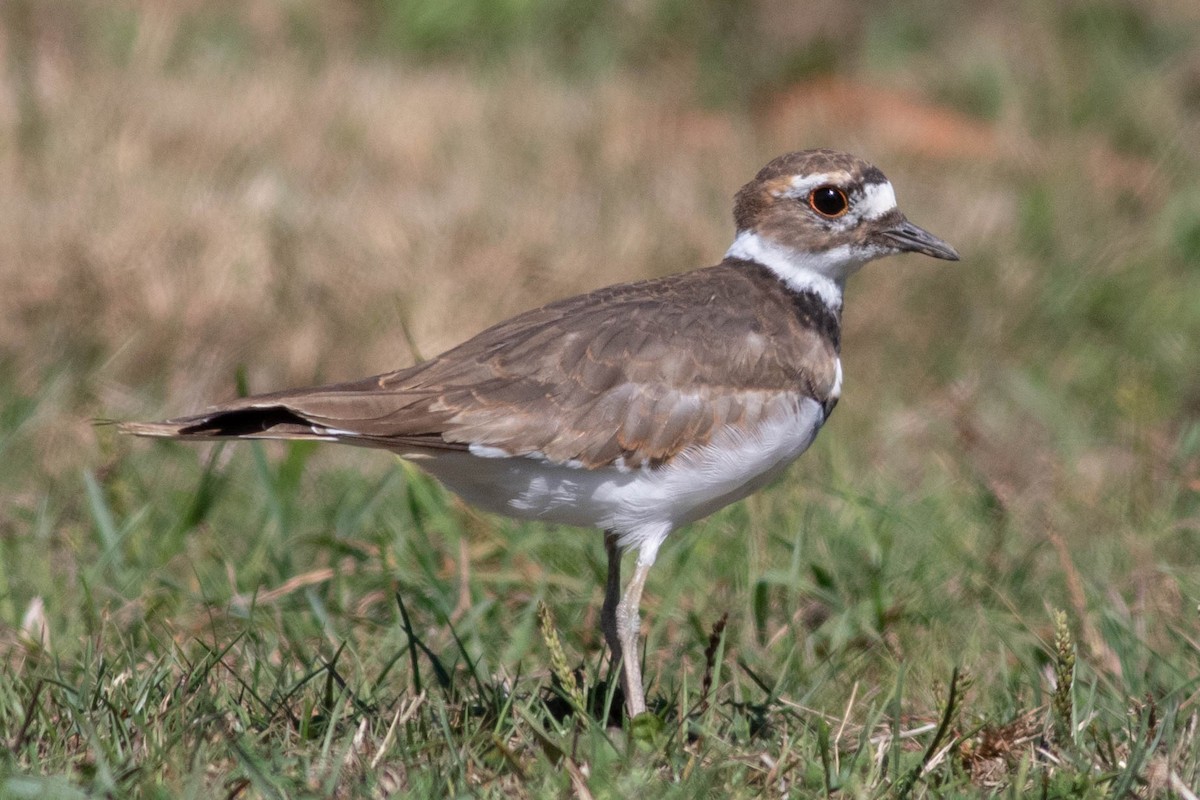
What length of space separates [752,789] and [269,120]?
6.47 metres

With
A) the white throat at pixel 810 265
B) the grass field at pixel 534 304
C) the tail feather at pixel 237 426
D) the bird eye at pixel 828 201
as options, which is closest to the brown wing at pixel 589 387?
the tail feather at pixel 237 426

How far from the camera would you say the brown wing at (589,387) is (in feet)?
14.2

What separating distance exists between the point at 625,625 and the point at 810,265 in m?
1.30

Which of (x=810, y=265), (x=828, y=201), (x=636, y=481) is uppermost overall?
(x=828, y=201)

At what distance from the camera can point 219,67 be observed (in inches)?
406

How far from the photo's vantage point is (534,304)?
800 cm

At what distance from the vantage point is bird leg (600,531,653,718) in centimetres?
431

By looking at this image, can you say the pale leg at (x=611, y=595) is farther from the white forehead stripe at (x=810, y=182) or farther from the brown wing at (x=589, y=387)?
the white forehead stripe at (x=810, y=182)

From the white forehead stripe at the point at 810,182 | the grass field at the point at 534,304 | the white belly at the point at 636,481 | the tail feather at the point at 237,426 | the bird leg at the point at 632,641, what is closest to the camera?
the grass field at the point at 534,304

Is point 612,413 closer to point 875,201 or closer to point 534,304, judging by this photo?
point 875,201

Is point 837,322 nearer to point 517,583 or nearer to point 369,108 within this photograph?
point 517,583

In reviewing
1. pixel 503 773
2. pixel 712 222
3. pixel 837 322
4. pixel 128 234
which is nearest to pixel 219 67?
pixel 128 234

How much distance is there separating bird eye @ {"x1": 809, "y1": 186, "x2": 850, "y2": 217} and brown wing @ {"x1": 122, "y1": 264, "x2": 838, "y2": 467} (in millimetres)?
375

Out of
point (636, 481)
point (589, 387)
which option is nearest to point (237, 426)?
point (589, 387)
